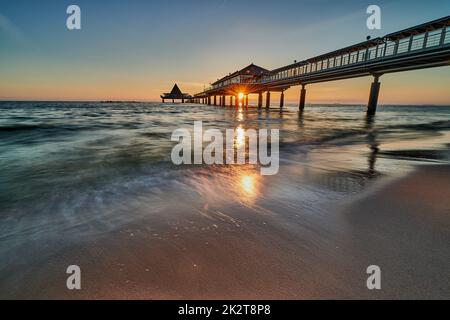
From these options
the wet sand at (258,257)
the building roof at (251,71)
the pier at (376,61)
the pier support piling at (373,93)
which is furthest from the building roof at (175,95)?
the wet sand at (258,257)

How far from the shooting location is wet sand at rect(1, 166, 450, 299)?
1829 mm

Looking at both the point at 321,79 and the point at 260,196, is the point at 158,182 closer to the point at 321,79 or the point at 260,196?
the point at 260,196

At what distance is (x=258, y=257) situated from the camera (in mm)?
2221

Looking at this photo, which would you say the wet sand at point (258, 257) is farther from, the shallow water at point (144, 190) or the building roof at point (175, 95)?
the building roof at point (175, 95)

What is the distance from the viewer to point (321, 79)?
108 feet

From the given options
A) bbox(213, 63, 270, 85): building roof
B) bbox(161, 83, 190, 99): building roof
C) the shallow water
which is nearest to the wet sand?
the shallow water

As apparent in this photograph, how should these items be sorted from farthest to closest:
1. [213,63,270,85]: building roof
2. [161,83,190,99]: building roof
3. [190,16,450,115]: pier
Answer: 1. [161,83,190,99]: building roof
2. [213,63,270,85]: building roof
3. [190,16,450,115]: pier

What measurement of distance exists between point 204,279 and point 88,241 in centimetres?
149

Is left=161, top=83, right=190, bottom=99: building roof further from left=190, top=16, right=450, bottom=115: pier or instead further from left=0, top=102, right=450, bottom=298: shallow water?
left=0, top=102, right=450, bottom=298: shallow water

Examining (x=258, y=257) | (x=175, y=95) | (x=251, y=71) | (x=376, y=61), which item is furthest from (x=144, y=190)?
(x=175, y=95)

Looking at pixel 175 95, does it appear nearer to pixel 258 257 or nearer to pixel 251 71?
pixel 251 71

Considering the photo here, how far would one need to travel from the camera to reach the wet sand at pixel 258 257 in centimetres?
183

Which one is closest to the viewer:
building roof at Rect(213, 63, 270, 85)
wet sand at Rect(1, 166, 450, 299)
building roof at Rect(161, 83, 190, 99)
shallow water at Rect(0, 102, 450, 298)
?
wet sand at Rect(1, 166, 450, 299)
